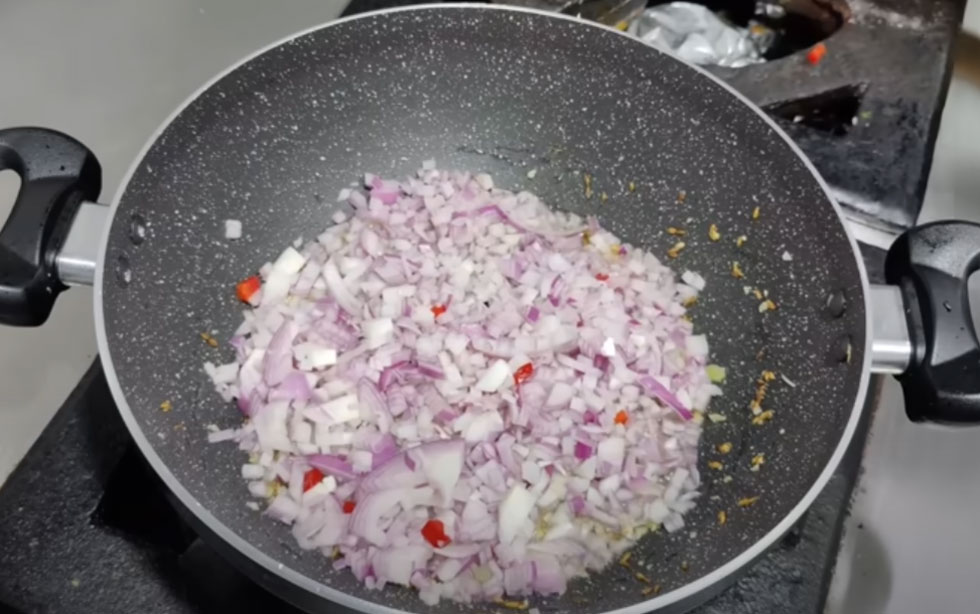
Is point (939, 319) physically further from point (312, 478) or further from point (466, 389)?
point (312, 478)

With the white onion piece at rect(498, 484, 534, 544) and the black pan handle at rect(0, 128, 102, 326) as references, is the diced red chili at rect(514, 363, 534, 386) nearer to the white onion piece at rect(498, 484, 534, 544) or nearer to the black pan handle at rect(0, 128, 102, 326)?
the white onion piece at rect(498, 484, 534, 544)

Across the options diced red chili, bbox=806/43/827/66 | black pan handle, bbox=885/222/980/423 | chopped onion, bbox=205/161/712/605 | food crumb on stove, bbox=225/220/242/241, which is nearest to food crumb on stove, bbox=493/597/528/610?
chopped onion, bbox=205/161/712/605

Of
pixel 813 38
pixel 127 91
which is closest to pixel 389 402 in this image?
pixel 127 91

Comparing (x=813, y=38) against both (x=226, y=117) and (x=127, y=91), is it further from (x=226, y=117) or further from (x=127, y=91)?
(x=127, y=91)

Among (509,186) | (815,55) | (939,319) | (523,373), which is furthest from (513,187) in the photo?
(939,319)

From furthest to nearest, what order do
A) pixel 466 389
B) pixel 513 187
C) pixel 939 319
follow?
pixel 513 187 → pixel 466 389 → pixel 939 319

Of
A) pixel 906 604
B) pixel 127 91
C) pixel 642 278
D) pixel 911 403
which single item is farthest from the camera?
pixel 127 91
